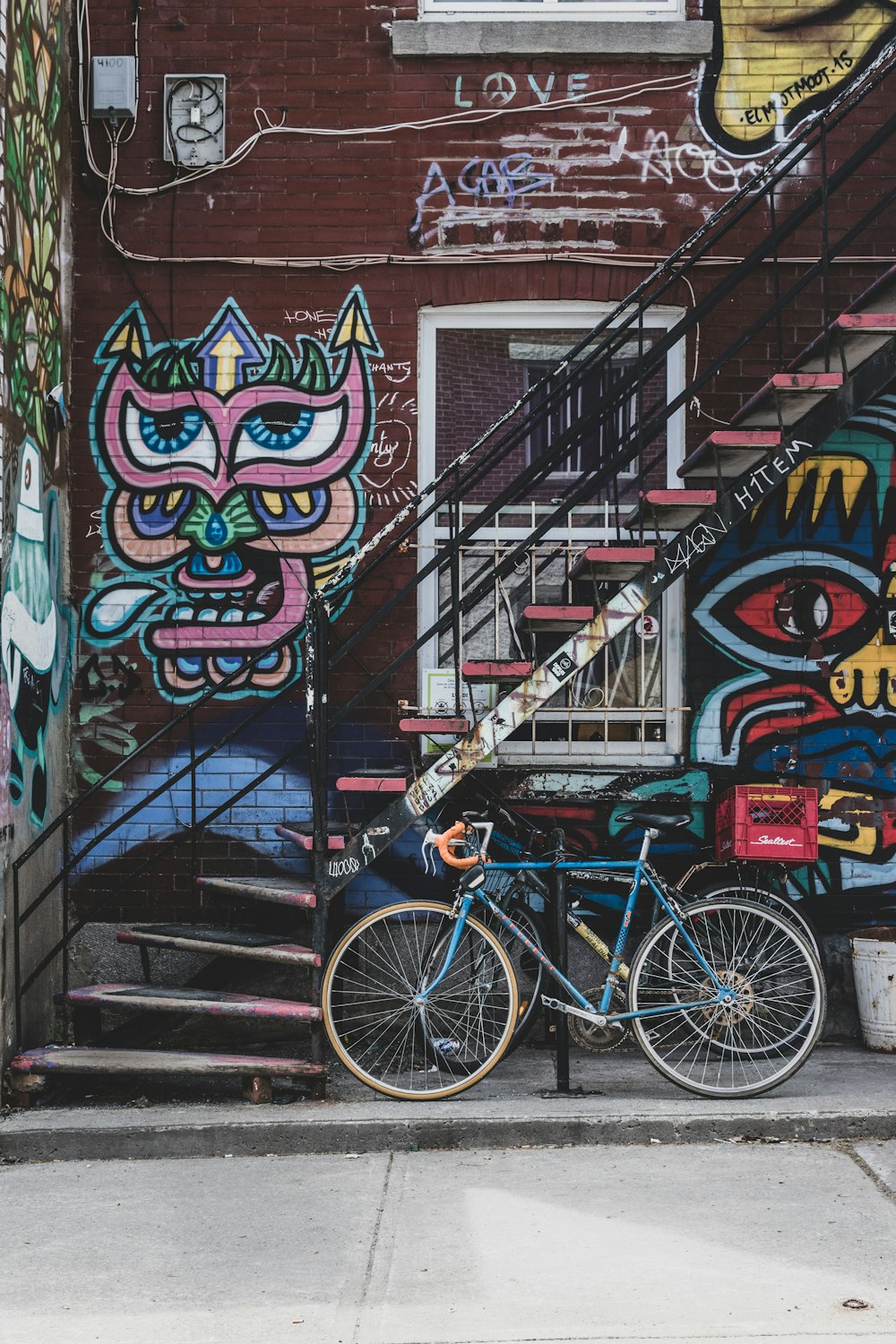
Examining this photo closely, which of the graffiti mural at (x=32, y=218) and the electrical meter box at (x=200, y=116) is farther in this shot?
the electrical meter box at (x=200, y=116)

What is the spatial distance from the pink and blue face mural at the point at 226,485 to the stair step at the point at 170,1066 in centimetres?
198

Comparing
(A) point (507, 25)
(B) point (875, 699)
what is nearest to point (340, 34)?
(A) point (507, 25)

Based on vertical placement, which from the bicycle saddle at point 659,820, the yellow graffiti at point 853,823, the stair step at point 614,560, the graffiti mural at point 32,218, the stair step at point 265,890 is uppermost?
the graffiti mural at point 32,218

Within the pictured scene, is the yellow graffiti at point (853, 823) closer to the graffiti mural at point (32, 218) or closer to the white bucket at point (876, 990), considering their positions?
the white bucket at point (876, 990)

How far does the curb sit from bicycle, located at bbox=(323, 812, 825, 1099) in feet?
0.99

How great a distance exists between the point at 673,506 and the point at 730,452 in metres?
0.37

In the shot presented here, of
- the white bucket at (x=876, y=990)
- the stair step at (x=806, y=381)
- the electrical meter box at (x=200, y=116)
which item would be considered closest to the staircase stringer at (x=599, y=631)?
the stair step at (x=806, y=381)

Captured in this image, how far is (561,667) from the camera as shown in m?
6.13

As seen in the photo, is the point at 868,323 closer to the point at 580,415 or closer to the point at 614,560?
the point at 614,560

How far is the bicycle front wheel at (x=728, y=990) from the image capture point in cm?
586

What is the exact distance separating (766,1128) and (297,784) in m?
2.87

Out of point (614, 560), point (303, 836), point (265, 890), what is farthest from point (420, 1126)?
point (614, 560)

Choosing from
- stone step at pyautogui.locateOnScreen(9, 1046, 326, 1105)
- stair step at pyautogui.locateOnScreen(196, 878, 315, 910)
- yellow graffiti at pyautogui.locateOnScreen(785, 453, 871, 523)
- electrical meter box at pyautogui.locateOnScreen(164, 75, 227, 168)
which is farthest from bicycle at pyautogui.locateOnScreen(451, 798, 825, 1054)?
electrical meter box at pyautogui.locateOnScreen(164, 75, 227, 168)

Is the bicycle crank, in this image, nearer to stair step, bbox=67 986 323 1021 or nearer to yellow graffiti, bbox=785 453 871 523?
stair step, bbox=67 986 323 1021
